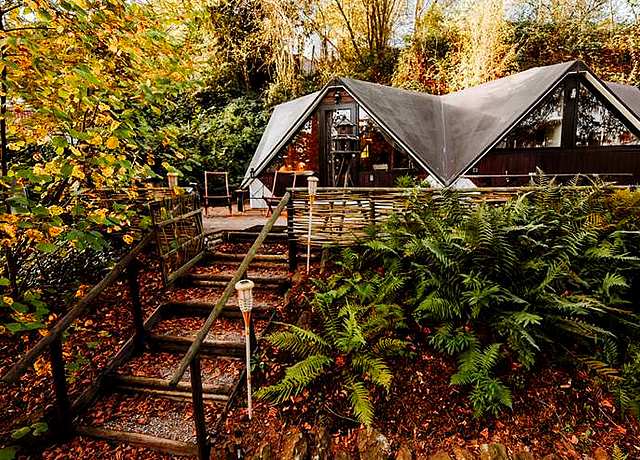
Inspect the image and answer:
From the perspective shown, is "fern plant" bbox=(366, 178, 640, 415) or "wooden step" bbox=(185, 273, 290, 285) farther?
"wooden step" bbox=(185, 273, 290, 285)

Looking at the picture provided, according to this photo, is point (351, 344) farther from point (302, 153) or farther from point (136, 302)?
point (302, 153)

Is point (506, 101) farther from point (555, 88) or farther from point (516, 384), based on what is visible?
point (516, 384)

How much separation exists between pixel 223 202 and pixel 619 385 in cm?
1027

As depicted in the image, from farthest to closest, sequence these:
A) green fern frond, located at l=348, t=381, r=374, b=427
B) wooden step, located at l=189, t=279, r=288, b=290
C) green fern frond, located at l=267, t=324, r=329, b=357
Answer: wooden step, located at l=189, t=279, r=288, b=290
green fern frond, located at l=267, t=324, r=329, b=357
green fern frond, located at l=348, t=381, r=374, b=427

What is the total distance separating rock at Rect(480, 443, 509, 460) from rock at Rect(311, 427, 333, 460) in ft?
3.83

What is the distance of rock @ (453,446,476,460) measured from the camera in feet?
8.71

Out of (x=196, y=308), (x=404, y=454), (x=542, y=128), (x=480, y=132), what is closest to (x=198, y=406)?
(x=404, y=454)

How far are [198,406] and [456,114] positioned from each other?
8211 millimetres

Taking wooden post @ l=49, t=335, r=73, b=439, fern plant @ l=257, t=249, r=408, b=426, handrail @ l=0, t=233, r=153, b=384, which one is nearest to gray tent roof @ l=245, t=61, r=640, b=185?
fern plant @ l=257, t=249, r=408, b=426

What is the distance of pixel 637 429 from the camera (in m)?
2.78

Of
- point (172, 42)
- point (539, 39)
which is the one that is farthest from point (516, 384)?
point (539, 39)

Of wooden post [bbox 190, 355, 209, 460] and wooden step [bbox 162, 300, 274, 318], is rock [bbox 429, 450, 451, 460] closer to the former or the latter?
wooden post [bbox 190, 355, 209, 460]

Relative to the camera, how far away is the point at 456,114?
847cm

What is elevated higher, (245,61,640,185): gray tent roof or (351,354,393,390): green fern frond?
(245,61,640,185): gray tent roof
